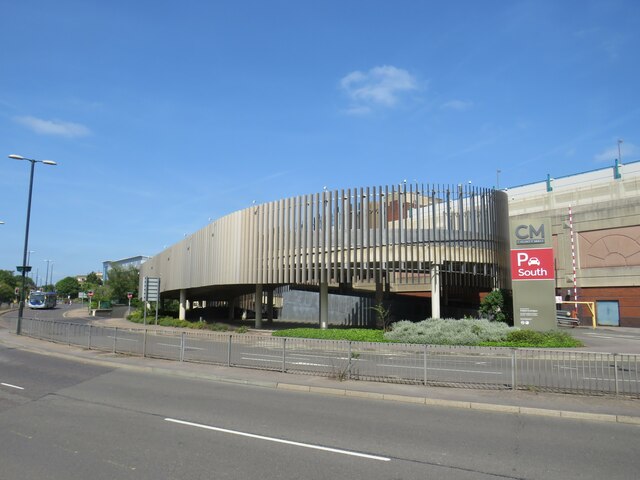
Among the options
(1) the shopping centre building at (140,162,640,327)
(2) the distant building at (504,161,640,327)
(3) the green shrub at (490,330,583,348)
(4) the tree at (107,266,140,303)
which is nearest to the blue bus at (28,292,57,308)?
(4) the tree at (107,266,140,303)

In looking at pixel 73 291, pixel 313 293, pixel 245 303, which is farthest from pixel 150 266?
pixel 73 291

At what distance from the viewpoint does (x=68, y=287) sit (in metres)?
170

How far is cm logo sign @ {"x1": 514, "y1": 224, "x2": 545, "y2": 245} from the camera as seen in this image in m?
26.6

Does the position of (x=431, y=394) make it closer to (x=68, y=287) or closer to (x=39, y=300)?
(x=39, y=300)

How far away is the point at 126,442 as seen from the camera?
24.1 feet

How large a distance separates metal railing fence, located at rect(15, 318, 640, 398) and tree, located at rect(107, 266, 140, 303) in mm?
55823

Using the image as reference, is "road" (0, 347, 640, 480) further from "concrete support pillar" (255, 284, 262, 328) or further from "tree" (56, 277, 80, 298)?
"tree" (56, 277, 80, 298)

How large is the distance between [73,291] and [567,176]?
530ft

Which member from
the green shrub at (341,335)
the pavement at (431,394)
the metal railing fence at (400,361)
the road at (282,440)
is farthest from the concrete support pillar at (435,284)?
the road at (282,440)

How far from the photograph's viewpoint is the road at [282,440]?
614cm

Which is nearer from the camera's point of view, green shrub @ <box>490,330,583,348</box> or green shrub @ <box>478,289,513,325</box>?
green shrub @ <box>490,330,583,348</box>

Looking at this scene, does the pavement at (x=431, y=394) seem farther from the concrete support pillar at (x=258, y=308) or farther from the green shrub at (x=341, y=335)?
the concrete support pillar at (x=258, y=308)

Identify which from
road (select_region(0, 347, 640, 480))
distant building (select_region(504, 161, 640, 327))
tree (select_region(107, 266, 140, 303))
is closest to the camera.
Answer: road (select_region(0, 347, 640, 480))

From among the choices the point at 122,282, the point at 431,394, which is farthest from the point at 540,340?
A: the point at 122,282
